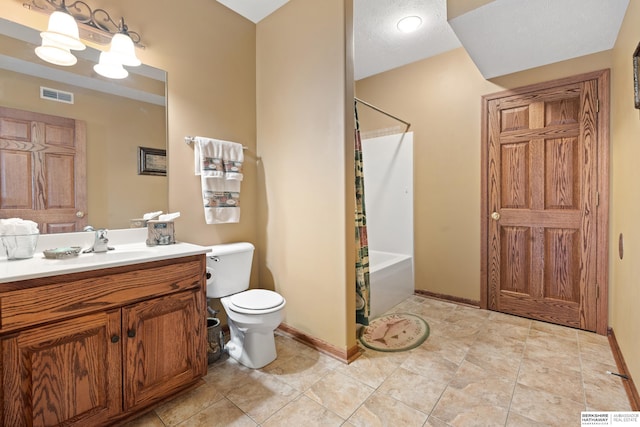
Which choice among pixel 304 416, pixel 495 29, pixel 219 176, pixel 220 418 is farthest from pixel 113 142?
pixel 495 29

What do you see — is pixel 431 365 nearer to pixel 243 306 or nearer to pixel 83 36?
pixel 243 306

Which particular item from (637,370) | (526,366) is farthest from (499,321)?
(637,370)

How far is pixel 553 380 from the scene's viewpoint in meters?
1.69

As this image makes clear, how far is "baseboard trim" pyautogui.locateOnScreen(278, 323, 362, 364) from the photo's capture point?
1.92 meters

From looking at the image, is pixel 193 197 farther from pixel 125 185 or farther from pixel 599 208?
pixel 599 208

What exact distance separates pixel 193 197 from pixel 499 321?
2.74m

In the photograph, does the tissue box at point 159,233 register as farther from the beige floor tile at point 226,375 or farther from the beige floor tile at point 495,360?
the beige floor tile at point 495,360

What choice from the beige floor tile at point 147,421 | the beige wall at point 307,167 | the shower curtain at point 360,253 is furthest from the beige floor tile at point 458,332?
the beige floor tile at point 147,421

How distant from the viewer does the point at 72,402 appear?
1.20 metres

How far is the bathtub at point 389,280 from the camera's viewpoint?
102 inches

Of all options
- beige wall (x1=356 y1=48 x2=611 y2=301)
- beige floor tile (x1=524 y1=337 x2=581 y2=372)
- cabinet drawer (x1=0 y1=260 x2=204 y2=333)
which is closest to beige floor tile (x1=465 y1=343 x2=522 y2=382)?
beige floor tile (x1=524 y1=337 x2=581 y2=372)

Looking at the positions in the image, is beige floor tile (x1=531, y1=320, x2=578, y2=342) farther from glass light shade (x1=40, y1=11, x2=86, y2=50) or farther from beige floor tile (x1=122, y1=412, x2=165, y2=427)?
glass light shade (x1=40, y1=11, x2=86, y2=50)

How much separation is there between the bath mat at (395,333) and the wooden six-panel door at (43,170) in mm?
2044

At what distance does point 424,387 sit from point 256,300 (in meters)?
1.11
